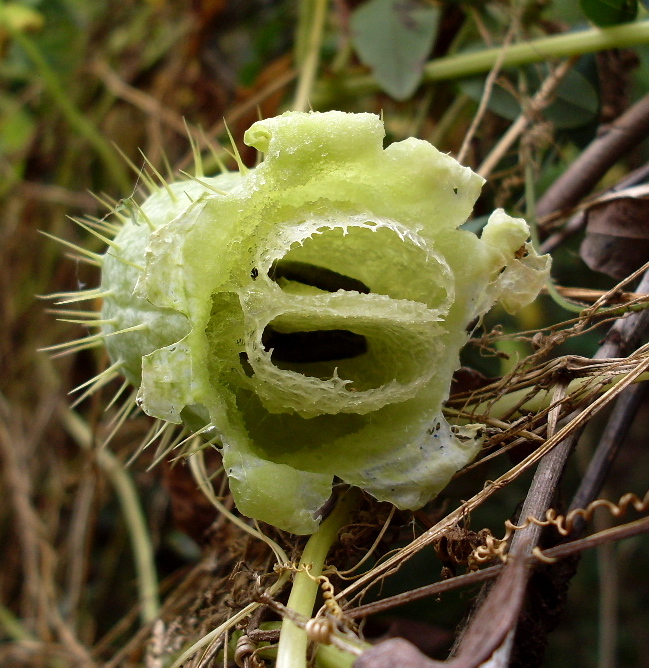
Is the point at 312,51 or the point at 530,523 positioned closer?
the point at 530,523

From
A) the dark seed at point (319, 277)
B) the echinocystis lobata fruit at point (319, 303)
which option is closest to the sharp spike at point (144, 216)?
the echinocystis lobata fruit at point (319, 303)

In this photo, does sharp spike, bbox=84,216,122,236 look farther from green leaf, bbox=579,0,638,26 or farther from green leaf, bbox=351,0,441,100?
green leaf, bbox=579,0,638,26

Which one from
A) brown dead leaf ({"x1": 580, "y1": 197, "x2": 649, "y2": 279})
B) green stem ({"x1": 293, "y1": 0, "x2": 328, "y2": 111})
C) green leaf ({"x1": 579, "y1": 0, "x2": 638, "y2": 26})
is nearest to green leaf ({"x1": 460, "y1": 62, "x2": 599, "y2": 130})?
green leaf ({"x1": 579, "y1": 0, "x2": 638, "y2": 26})

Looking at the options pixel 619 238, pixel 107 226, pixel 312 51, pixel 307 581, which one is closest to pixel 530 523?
pixel 307 581

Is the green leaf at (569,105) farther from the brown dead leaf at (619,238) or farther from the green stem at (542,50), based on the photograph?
the brown dead leaf at (619,238)

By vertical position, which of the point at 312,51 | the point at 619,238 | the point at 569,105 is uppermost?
the point at 312,51

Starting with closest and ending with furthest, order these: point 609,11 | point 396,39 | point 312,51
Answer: point 609,11 → point 396,39 → point 312,51

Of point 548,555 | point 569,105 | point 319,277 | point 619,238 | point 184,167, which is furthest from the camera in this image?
point 184,167

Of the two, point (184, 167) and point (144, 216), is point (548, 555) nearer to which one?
point (144, 216)

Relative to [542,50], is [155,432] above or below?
below

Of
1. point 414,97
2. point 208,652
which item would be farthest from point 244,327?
point 414,97
